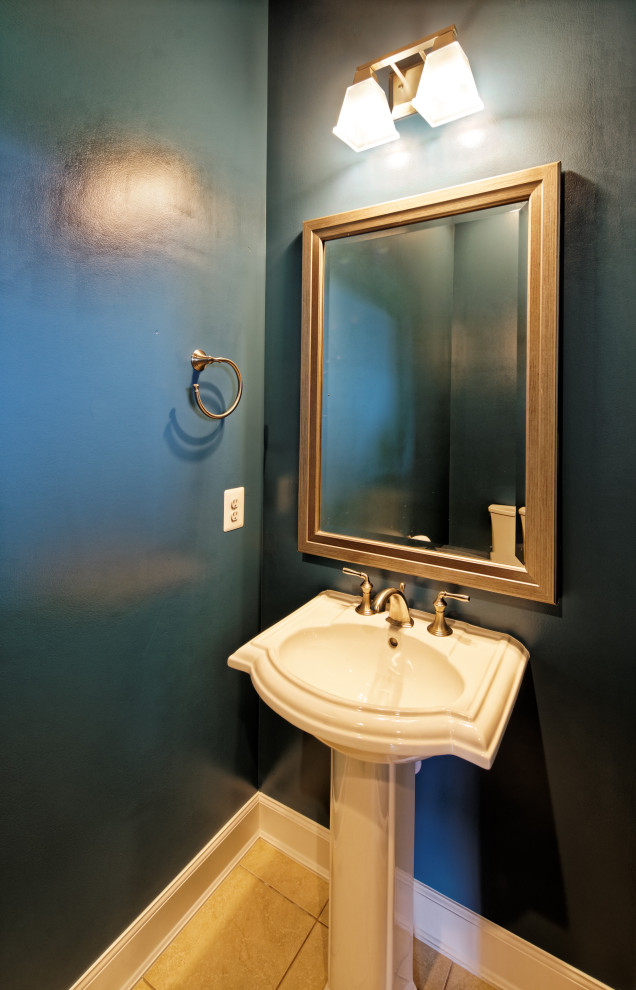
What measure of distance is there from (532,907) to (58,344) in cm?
163

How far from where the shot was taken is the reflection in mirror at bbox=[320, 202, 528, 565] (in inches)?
40.9

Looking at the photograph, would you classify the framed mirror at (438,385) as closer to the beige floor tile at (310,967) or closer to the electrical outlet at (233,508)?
the electrical outlet at (233,508)

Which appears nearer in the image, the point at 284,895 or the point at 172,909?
the point at 172,909

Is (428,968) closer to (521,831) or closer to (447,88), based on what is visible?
(521,831)

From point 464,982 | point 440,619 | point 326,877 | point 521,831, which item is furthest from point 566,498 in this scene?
point 326,877

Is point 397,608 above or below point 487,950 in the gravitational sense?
above

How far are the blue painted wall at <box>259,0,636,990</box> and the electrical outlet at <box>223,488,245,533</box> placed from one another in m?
0.54

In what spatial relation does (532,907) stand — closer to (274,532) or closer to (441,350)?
(274,532)

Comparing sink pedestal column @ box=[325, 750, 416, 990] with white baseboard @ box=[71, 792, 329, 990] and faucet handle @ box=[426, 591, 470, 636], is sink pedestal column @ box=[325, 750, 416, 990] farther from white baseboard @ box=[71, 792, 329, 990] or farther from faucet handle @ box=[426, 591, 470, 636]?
white baseboard @ box=[71, 792, 329, 990]

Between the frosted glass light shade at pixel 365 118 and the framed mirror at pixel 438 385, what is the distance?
0.16 metres

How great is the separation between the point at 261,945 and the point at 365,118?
2156mm

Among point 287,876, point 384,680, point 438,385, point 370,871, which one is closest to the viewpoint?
point 370,871

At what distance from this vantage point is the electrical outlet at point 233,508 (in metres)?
1.30

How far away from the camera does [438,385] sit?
1.16 m
